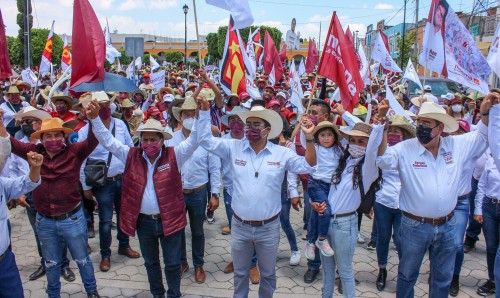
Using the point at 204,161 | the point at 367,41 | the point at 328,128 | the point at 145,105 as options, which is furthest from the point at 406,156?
the point at 367,41

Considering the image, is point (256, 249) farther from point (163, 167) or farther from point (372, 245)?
point (372, 245)

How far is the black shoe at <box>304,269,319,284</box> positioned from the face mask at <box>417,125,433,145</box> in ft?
7.27

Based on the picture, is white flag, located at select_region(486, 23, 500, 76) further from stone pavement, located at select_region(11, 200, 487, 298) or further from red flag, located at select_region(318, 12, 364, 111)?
stone pavement, located at select_region(11, 200, 487, 298)

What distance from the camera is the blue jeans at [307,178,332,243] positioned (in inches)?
162

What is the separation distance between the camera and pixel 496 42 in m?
4.21

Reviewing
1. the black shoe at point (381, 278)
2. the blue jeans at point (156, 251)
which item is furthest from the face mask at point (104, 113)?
the black shoe at point (381, 278)

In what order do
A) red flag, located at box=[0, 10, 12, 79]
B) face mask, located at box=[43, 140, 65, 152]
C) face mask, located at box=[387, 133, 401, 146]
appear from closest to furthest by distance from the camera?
face mask, located at box=[43, 140, 65, 152]
red flag, located at box=[0, 10, 12, 79]
face mask, located at box=[387, 133, 401, 146]

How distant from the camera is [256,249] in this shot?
420 centimetres

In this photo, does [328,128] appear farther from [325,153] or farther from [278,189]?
[278,189]

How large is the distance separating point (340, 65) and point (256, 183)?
1.93m

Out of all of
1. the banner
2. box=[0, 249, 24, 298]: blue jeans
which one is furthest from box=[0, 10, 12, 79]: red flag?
the banner

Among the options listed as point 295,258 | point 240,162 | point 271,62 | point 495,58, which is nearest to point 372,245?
point 295,258

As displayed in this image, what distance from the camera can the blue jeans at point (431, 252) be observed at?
3.92m

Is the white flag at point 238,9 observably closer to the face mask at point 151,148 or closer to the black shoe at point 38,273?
the face mask at point 151,148
